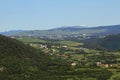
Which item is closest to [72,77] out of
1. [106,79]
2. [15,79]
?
[106,79]

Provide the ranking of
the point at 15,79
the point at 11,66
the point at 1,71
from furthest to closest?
the point at 11,66 → the point at 1,71 → the point at 15,79

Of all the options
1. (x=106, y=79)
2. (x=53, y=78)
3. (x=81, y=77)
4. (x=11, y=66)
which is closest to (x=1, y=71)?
(x=11, y=66)

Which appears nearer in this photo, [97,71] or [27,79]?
[27,79]

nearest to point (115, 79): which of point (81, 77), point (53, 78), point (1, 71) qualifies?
point (81, 77)

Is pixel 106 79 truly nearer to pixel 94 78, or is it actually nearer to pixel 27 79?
pixel 94 78

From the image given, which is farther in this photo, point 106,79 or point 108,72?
point 108,72

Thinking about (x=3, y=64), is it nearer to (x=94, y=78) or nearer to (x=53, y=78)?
(x=53, y=78)

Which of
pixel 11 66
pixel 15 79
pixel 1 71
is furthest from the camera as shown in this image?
pixel 11 66

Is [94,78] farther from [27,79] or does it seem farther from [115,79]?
[27,79]
